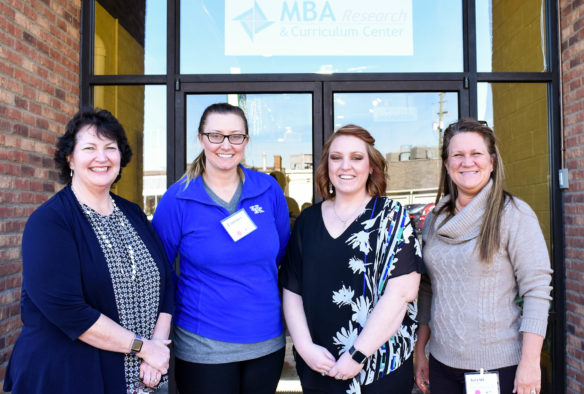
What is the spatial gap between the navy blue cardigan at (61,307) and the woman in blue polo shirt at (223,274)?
0.44 m

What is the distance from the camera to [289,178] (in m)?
3.68

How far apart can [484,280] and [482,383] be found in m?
0.46

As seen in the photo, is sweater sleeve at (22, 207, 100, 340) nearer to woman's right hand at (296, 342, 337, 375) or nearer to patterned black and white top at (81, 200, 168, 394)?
patterned black and white top at (81, 200, 168, 394)

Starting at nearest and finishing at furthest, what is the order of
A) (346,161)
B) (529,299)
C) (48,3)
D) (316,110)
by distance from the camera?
1. (529,299)
2. (346,161)
3. (48,3)
4. (316,110)

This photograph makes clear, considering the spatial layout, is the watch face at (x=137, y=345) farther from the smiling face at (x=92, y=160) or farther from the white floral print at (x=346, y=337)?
the white floral print at (x=346, y=337)

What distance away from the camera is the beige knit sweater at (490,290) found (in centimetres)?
187

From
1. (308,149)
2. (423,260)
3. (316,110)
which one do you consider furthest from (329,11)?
(423,260)

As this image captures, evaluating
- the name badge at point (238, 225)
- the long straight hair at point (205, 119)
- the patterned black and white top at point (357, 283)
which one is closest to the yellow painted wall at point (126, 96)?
the long straight hair at point (205, 119)

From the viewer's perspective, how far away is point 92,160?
179 centimetres

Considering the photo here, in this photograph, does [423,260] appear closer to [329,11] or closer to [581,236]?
[581,236]

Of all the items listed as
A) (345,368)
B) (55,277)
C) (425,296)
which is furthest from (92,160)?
(425,296)

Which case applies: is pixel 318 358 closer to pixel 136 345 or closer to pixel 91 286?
pixel 136 345

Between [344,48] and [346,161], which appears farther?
[344,48]

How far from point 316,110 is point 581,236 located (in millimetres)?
→ 2277
